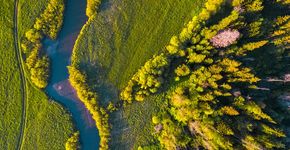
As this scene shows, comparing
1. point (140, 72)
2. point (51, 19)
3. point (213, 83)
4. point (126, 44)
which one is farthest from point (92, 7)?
point (213, 83)

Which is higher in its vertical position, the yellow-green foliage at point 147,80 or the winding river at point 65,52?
the winding river at point 65,52

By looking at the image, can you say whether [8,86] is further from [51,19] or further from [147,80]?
[147,80]

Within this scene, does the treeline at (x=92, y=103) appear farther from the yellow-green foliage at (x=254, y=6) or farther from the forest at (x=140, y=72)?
the yellow-green foliage at (x=254, y=6)

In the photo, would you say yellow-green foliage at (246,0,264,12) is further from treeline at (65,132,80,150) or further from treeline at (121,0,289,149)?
treeline at (65,132,80,150)

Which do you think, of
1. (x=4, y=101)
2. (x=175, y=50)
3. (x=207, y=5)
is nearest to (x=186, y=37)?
(x=175, y=50)

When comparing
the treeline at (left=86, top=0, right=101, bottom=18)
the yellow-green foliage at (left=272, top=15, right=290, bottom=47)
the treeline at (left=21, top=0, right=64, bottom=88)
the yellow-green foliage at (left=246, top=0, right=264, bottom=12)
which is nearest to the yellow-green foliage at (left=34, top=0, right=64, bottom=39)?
the treeline at (left=21, top=0, right=64, bottom=88)

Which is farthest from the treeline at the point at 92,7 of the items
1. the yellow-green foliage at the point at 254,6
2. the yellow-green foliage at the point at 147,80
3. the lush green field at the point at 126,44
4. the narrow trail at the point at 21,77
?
the yellow-green foliage at the point at 254,6
